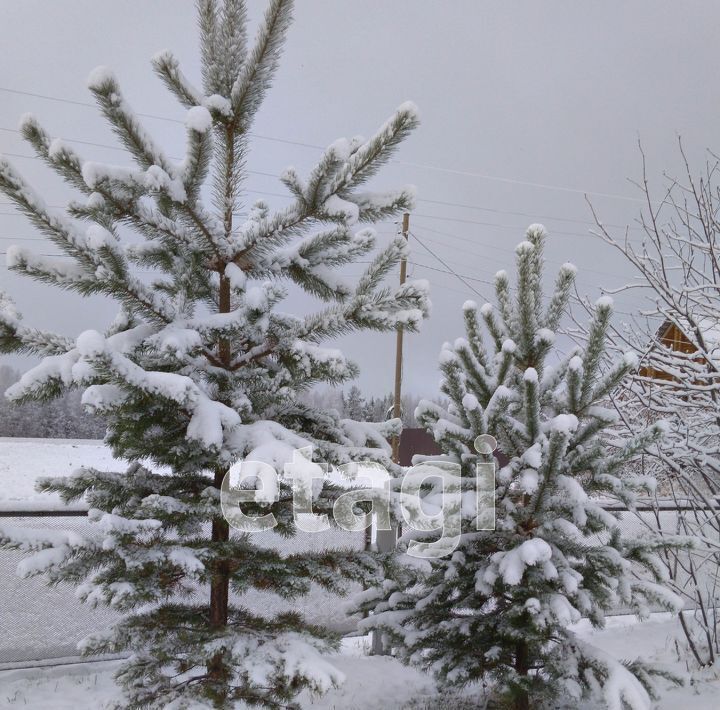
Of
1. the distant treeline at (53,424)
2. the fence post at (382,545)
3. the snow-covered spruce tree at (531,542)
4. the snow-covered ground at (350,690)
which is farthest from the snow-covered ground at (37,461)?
the snow-covered spruce tree at (531,542)

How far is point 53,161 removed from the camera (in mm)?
2787

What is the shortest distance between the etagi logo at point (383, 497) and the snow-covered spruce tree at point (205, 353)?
10cm

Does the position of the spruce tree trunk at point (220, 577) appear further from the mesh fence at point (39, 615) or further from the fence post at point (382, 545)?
the fence post at point (382, 545)

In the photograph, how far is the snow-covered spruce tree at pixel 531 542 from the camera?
139 inches

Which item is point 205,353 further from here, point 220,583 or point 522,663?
point 522,663

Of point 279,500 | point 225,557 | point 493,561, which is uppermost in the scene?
point 279,500

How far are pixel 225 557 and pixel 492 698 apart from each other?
2618 mm

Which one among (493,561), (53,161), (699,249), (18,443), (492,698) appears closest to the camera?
(53,161)

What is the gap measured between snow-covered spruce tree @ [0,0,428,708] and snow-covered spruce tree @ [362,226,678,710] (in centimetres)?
88

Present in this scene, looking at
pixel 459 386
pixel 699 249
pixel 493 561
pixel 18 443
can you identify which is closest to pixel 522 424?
pixel 459 386

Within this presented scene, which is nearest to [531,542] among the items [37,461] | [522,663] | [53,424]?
[522,663]

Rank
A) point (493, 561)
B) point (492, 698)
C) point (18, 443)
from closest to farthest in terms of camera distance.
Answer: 1. point (493, 561)
2. point (492, 698)
3. point (18, 443)

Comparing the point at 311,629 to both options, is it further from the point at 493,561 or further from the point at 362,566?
the point at 493,561

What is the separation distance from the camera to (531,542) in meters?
3.45
